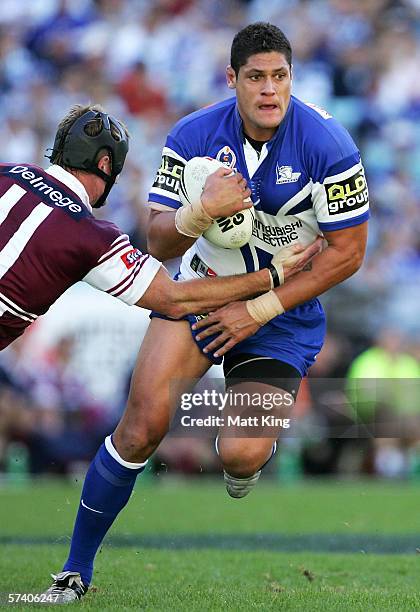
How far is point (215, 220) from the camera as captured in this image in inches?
199

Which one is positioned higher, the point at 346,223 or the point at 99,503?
the point at 346,223

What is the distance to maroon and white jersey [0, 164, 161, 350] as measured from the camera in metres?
4.49

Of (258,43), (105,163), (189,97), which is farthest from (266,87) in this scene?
(189,97)

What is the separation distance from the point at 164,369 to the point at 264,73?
1.49 meters

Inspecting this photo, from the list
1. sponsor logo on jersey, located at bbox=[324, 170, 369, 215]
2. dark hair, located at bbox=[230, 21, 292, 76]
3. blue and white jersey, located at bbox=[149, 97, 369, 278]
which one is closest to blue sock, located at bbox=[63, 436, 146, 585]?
blue and white jersey, located at bbox=[149, 97, 369, 278]

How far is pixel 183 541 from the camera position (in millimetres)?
7555


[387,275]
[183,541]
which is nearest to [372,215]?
[387,275]

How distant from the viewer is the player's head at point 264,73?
16.4 feet

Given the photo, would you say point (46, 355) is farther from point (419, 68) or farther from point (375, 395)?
point (419, 68)

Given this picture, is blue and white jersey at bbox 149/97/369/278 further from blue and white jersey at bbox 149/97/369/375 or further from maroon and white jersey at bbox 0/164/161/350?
maroon and white jersey at bbox 0/164/161/350

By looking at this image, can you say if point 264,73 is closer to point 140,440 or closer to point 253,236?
point 253,236

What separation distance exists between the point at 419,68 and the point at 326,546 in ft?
27.6

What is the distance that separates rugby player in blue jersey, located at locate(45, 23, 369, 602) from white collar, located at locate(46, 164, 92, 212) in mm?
474

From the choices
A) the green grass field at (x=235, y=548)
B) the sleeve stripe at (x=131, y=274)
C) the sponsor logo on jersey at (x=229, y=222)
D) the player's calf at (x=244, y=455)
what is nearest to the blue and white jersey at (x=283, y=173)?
the sponsor logo on jersey at (x=229, y=222)
